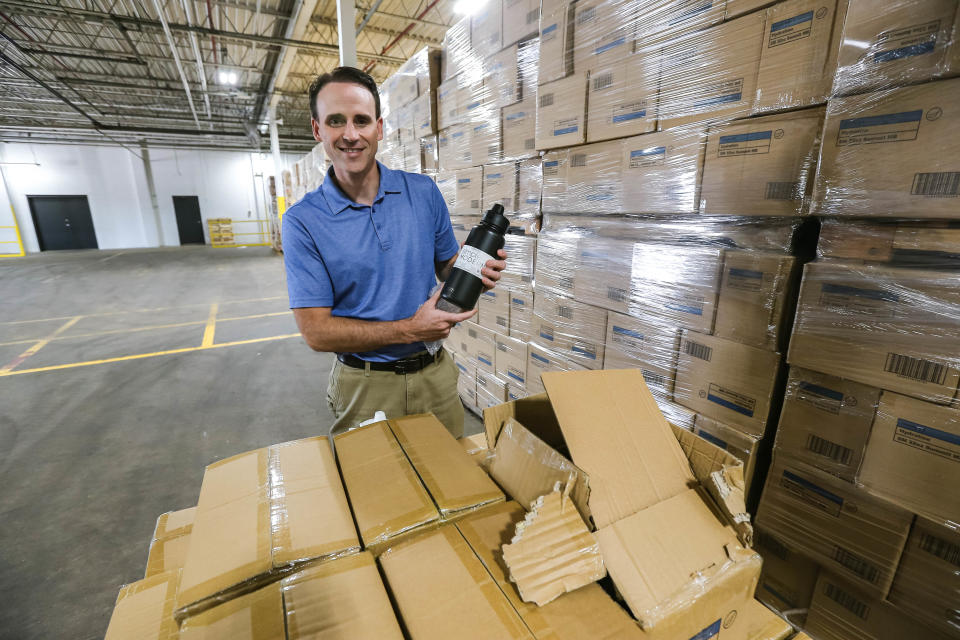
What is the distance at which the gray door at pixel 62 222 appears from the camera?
51.4 ft

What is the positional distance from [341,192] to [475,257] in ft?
2.35

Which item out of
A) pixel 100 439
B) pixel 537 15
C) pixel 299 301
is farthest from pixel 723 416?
pixel 100 439

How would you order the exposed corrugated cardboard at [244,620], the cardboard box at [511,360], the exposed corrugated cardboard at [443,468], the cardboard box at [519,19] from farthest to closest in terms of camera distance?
the cardboard box at [511,360] → the cardboard box at [519,19] → the exposed corrugated cardboard at [443,468] → the exposed corrugated cardboard at [244,620]

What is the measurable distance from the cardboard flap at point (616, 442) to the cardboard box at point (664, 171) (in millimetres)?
915

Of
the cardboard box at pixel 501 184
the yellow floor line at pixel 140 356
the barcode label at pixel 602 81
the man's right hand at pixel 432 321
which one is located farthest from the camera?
the yellow floor line at pixel 140 356

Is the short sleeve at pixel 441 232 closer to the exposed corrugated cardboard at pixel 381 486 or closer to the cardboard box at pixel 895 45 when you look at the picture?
the exposed corrugated cardboard at pixel 381 486

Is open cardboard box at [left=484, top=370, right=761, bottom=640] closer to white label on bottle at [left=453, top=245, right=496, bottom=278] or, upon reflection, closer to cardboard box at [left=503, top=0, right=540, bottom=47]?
white label on bottle at [left=453, top=245, right=496, bottom=278]

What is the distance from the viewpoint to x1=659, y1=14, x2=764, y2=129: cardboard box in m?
1.36

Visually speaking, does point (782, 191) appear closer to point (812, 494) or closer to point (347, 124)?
point (812, 494)

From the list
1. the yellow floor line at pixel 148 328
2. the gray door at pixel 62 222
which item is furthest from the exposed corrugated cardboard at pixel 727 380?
the gray door at pixel 62 222

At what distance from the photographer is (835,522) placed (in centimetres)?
134

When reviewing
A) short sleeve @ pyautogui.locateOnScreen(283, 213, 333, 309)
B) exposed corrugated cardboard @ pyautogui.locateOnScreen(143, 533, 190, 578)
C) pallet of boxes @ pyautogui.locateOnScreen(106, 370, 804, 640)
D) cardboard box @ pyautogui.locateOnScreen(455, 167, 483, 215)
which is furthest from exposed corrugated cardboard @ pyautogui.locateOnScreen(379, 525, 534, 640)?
cardboard box @ pyautogui.locateOnScreen(455, 167, 483, 215)

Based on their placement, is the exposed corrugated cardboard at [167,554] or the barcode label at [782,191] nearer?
the exposed corrugated cardboard at [167,554]

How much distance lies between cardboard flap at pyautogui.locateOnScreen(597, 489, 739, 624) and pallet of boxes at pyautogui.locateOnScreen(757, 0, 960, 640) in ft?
2.37
